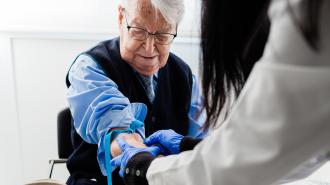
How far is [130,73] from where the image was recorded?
4.01 feet

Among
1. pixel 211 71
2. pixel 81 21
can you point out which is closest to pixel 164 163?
pixel 211 71

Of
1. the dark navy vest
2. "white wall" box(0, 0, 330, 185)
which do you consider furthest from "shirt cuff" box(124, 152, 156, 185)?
"white wall" box(0, 0, 330, 185)

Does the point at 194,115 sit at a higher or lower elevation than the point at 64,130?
higher

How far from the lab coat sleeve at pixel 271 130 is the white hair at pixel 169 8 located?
2.10ft

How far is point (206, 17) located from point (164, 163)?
30 centimetres

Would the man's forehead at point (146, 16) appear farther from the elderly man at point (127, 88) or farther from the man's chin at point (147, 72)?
the man's chin at point (147, 72)

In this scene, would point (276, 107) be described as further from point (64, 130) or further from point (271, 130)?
point (64, 130)

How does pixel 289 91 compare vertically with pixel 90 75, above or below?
above

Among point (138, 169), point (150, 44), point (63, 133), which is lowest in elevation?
point (63, 133)

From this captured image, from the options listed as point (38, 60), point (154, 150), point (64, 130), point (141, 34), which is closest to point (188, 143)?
point (154, 150)

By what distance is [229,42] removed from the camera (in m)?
0.60

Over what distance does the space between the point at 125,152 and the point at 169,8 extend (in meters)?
0.50

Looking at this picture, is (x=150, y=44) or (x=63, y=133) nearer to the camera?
(x=150, y=44)

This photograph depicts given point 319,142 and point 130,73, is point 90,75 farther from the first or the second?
point 319,142
